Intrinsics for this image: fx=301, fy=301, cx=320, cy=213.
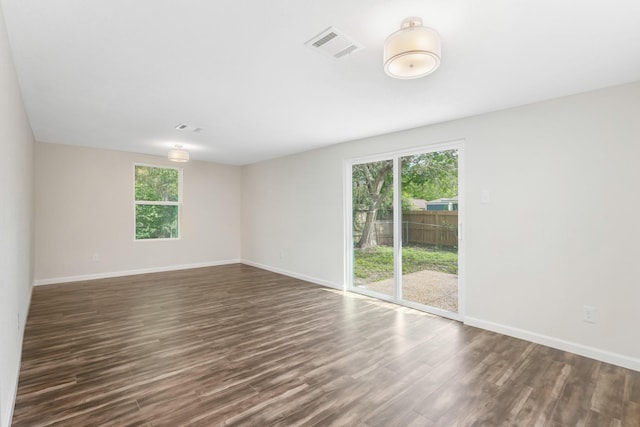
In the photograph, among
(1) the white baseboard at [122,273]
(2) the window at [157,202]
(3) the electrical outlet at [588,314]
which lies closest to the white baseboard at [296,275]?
(1) the white baseboard at [122,273]

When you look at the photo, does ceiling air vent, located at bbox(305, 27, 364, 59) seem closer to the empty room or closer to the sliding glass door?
the empty room

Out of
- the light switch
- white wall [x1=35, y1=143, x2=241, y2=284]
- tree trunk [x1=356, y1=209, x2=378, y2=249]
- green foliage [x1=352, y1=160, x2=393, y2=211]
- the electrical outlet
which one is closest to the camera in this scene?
the electrical outlet

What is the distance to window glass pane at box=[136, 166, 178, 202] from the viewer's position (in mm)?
6108

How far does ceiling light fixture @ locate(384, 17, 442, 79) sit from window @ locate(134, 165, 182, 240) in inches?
231

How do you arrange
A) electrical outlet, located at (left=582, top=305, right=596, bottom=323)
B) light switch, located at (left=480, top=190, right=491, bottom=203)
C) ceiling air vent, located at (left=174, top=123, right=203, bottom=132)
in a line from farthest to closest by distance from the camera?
A: ceiling air vent, located at (left=174, top=123, right=203, bottom=132)
light switch, located at (left=480, top=190, right=491, bottom=203)
electrical outlet, located at (left=582, top=305, right=596, bottom=323)

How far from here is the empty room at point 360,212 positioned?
A: 184cm

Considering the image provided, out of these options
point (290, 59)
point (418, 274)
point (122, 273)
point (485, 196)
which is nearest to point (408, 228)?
point (418, 274)

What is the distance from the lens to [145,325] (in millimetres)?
3352

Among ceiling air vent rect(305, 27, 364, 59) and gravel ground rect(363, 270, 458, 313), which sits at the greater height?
ceiling air vent rect(305, 27, 364, 59)

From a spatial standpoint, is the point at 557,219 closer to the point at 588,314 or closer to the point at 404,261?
the point at 588,314

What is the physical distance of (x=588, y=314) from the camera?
8.91 ft

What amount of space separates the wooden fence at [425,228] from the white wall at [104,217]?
437cm

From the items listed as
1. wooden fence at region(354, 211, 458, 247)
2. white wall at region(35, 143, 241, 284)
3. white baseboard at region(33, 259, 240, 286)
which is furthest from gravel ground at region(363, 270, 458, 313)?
white wall at region(35, 143, 241, 284)

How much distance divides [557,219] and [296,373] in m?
2.79
